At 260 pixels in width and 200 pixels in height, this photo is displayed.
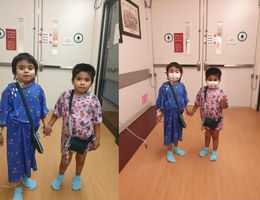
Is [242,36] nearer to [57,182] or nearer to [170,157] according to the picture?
[170,157]

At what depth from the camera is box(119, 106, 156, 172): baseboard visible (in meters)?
1.87

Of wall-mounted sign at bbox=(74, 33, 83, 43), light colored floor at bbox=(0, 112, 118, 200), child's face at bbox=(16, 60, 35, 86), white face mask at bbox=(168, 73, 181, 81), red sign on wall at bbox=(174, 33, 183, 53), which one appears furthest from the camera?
red sign on wall at bbox=(174, 33, 183, 53)

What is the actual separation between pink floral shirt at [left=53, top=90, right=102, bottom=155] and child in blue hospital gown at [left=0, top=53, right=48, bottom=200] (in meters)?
0.11

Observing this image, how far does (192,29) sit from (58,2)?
2.17 meters

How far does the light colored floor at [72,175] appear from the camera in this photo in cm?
144

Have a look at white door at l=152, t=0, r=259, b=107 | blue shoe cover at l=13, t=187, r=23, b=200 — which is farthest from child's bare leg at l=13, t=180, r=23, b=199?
white door at l=152, t=0, r=259, b=107

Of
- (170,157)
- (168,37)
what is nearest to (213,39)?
(168,37)

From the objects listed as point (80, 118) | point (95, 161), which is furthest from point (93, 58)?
point (80, 118)

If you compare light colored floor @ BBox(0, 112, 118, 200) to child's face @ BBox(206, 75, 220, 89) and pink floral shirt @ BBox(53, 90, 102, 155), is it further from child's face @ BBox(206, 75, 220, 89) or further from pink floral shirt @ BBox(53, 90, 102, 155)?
child's face @ BBox(206, 75, 220, 89)

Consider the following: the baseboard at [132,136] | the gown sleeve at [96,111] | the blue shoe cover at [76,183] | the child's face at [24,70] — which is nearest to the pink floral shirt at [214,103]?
the baseboard at [132,136]

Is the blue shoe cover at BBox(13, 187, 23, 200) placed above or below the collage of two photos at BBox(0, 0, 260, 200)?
below

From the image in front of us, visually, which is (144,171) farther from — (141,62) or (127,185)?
(141,62)

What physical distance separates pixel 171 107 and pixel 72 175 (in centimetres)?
91

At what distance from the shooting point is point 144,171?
175 centimetres
